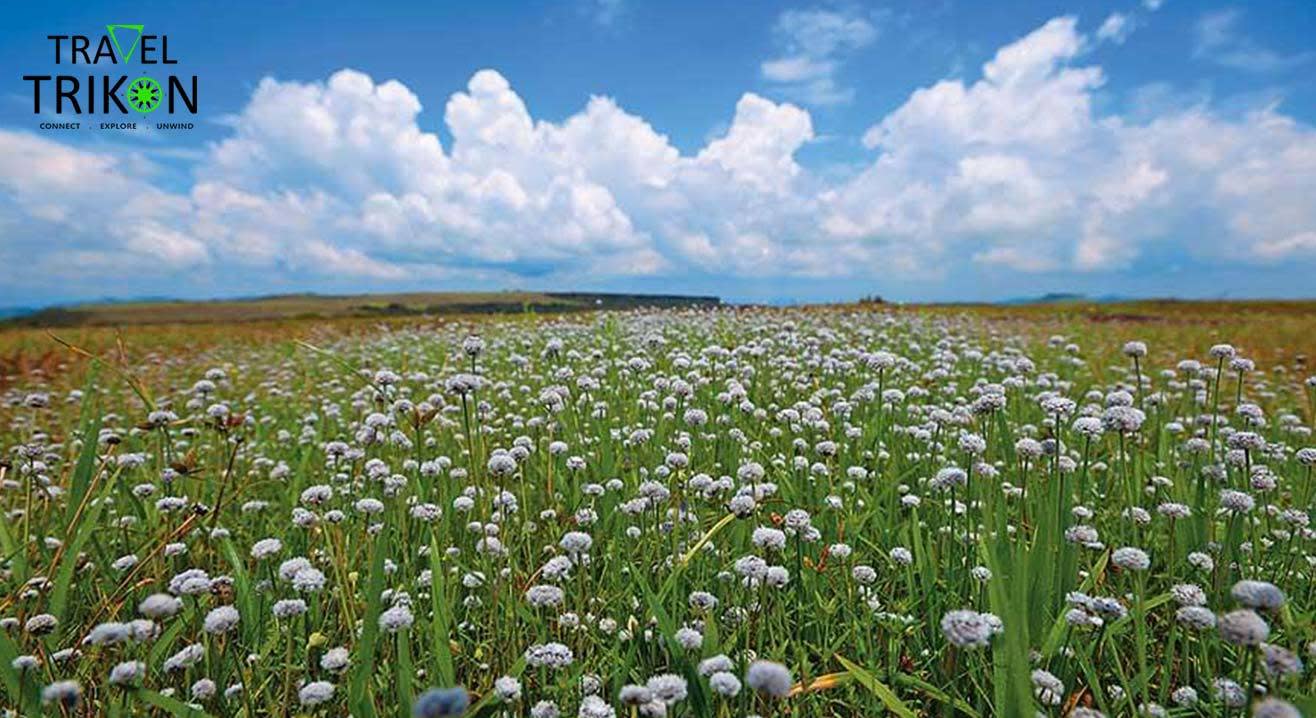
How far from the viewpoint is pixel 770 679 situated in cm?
163

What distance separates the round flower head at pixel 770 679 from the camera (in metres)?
1.62

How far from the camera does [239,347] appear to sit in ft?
66.3

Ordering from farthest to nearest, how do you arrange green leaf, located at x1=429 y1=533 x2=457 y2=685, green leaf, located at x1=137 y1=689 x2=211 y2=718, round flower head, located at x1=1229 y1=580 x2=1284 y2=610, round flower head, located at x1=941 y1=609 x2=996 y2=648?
green leaf, located at x1=429 y1=533 x2=457 y2=685
green leaf, located at x1=137 y1=689 x2=211 y2=718
round flower head, located at x1=941 y1=609 x2=996 y2=648
round flower head, located at x1=1229 y1=580 x2=1284 y2=610

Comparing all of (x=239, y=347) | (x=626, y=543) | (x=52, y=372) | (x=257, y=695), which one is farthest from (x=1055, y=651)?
(x=239, y=347)

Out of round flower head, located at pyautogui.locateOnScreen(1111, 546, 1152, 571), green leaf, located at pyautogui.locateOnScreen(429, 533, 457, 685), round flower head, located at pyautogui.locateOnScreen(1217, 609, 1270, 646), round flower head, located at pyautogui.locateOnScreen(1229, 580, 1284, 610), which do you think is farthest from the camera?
round flower head, located at pyautogui.locateOnScreen(1111, 546, 1152, 571)

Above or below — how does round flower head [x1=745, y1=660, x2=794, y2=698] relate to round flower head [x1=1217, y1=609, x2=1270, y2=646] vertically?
below

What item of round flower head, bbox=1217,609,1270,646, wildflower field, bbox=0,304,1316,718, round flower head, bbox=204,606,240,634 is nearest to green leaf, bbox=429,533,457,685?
wildflower field, bbox=0,304,1316,718

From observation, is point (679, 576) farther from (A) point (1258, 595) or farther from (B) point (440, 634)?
(A) point (1258, 595)

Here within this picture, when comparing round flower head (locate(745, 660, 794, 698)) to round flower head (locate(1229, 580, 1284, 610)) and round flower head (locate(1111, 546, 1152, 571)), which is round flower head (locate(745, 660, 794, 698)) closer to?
round flower head (locate(1229, 580, 1284, 610))

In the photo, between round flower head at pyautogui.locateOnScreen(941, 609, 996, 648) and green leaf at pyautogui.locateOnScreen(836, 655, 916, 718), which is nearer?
round flower head at pyautogui.locateOnScreen(941, 609, 996, 648)

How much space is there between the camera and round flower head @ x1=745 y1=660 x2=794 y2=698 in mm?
1615

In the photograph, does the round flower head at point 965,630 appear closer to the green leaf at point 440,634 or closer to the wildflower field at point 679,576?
the wildflower field at point 679,576

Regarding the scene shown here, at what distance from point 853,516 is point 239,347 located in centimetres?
2150

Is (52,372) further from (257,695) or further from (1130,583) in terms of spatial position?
(1130,583)
